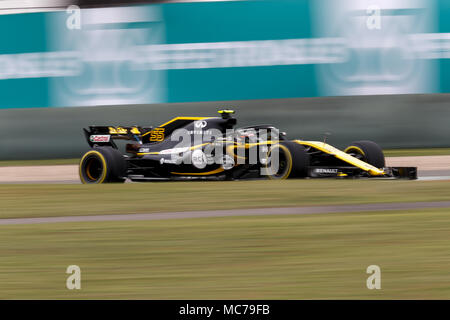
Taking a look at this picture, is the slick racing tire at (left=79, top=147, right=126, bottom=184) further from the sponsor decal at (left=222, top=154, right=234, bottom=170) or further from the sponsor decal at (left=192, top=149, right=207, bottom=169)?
the sponsor decal at (left=222, top=154, right=234, bottom=170)

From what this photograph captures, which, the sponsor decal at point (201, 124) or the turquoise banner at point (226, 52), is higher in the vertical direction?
the turquoise banner at point (226, 52)

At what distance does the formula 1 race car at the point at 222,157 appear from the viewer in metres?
13.5

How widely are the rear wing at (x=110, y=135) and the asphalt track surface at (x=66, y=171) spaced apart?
2.92 ft

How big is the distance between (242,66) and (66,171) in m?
4.78

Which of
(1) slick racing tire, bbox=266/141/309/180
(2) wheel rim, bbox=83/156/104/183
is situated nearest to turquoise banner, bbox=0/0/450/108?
(2) wheel rim, bbox=83/156/104/183

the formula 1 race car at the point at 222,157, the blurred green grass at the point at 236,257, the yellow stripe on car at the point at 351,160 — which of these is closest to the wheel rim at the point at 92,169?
the formula 1 race car at the point at 222,157

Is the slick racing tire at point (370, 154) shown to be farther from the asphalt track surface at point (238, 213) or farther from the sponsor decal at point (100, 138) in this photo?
the sponsor decal at point (100, 138)

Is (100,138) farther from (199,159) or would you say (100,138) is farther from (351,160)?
(351,160)

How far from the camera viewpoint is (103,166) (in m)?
14.3

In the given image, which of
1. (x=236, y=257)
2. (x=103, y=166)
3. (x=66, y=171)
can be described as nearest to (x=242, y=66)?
(x=66, y=171)

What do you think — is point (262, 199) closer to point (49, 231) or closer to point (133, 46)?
point (49, 231)

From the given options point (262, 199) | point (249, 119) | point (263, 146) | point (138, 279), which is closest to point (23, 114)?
point (249, 119)

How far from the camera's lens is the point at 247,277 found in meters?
6.32

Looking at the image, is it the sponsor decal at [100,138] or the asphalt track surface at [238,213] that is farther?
the sponsor decal at [100,138]
